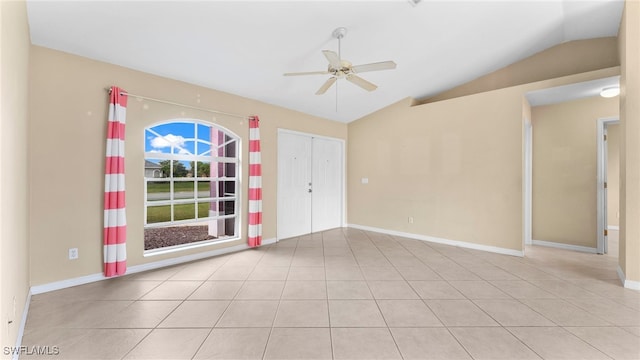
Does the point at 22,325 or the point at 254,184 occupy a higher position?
the point at 254,184

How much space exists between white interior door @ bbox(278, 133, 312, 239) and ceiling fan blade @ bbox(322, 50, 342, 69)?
97.4 inches

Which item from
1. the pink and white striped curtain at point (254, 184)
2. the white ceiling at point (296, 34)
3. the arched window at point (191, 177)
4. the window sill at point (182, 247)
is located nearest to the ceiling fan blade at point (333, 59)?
the white ceiling at point (296, 34)

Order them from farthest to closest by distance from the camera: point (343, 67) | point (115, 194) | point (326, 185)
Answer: point (326, 185), point (115, 194), point (343, 67)

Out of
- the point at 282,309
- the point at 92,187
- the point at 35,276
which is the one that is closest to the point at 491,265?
the point at 282,309

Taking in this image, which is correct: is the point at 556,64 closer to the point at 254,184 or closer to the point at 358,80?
the point at 358,80

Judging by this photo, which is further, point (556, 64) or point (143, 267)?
point (556, 64)

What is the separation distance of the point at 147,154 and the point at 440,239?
499 centimetres

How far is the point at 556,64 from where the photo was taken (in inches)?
165

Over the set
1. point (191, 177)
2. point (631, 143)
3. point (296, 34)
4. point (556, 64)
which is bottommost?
point (191, 177)

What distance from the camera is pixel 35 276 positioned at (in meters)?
2.69

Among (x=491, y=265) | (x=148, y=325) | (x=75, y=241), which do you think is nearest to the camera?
(x=148, y=325)

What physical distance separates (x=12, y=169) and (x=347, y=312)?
274 cm

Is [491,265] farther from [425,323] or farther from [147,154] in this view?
[147,154]

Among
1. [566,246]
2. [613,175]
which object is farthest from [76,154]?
[613,175]
